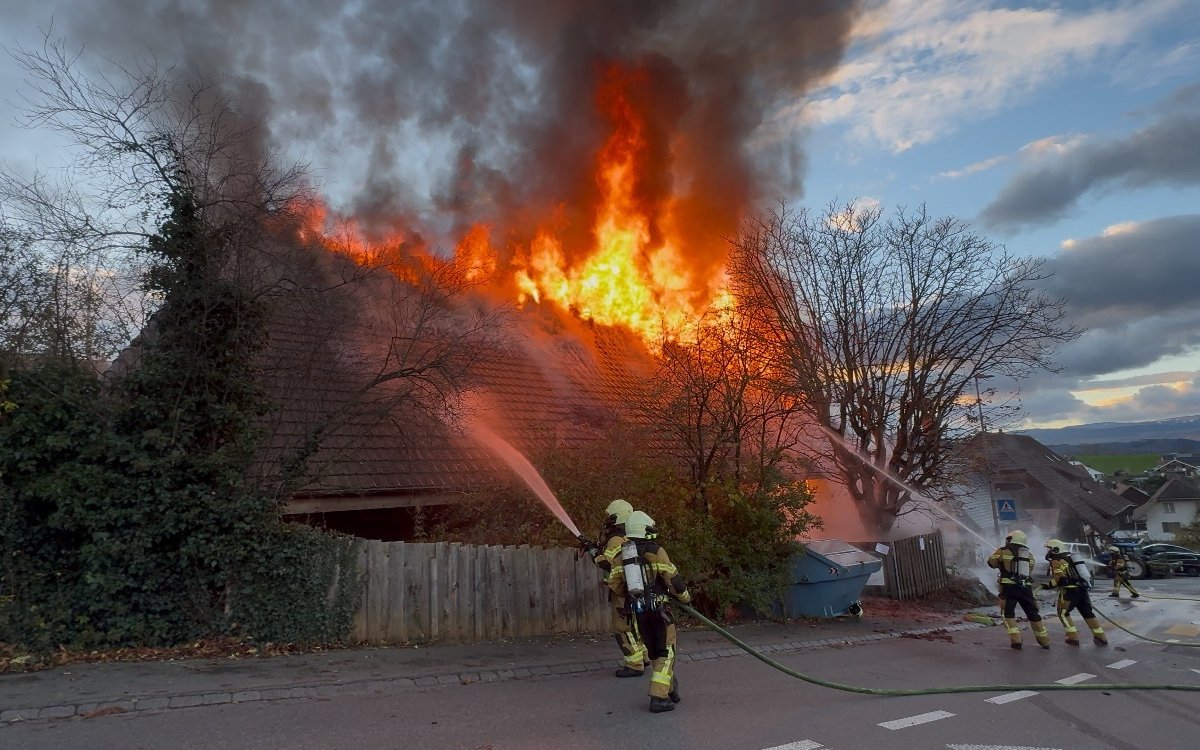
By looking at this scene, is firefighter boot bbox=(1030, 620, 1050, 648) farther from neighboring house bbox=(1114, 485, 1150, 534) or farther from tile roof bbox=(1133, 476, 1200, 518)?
neighboring house bbox=(1114, 485, 1150, 534)

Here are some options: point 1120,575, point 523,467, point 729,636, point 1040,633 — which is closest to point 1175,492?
point 1120,575

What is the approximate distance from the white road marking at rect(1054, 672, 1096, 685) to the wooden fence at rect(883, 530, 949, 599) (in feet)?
18.1

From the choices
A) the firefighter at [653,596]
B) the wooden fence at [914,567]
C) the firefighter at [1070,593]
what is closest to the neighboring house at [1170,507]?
the wooden fence at [914,567]

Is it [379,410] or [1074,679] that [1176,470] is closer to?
[1074,679]

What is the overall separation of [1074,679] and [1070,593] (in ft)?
7.97

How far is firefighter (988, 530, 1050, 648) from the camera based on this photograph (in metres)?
9.18

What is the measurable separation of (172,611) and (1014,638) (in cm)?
995

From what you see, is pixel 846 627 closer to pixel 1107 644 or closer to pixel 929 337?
pixel 1107 644

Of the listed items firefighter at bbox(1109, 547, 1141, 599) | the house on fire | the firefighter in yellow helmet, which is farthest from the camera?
firefighter at bbox(1109, 547, 1141, 599)

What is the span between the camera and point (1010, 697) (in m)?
6.78

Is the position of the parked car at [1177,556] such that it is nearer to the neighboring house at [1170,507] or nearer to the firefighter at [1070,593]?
the firefighter at [1070,593]

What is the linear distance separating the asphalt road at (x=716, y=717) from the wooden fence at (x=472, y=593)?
1675 millimetres

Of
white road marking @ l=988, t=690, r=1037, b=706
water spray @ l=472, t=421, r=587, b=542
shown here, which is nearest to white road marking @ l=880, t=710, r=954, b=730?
white road marking @ l=988, t=690, r=1037, b=706

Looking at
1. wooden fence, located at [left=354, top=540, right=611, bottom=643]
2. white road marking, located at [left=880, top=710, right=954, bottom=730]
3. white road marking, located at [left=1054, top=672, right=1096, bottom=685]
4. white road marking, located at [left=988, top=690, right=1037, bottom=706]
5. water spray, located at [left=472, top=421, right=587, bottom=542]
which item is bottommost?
white road marking, located at [left=1054, top=672, right=1096, bottom=685]
